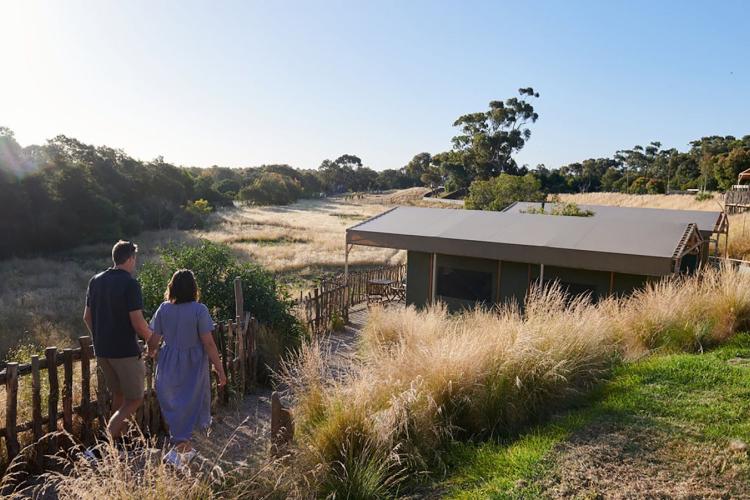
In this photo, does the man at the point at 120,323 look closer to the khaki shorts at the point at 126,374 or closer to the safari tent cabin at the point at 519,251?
the khaki shorts at the point at 126,374

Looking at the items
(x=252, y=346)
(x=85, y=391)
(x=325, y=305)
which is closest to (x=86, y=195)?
(x=325, y=305)

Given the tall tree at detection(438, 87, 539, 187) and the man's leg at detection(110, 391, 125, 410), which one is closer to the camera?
the man's leg at detection(110, 391, 125, 410)

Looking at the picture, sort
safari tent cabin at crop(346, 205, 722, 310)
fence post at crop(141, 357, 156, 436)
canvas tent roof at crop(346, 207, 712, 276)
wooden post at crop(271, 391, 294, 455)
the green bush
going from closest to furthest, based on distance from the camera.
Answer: wooden post at crop(271, 391, 294, 455)
fence post at crop(141, 357, 156, 436)
the green bush
canvas tent roof at crop(346, 207, 712, 276)
safari tent cabin at crop(346, 205, 722, 310)

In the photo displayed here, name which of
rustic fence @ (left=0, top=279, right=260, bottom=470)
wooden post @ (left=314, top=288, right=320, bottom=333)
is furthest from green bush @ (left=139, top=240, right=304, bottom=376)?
rustic fence @ (left=0, top=279, right=260, bottom=470)

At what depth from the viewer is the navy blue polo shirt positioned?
4375mm

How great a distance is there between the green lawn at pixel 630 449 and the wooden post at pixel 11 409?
3444mm

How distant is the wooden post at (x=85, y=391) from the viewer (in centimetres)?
495

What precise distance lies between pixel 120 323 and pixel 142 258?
76.0ft

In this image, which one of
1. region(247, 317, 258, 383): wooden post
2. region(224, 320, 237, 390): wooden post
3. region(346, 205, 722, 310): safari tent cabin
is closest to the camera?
region(224, 320, 237, 390): wooden post

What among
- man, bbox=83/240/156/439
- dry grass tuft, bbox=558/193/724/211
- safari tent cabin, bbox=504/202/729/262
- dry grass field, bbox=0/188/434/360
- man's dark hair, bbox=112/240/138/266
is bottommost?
dry grass field, bbox=0/188/434/360

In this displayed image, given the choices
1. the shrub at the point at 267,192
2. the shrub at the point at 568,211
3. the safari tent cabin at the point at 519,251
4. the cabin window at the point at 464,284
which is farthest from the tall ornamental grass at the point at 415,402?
the shrub at the point at 267,192

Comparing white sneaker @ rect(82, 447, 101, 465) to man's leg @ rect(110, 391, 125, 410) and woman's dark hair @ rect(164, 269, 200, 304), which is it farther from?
woman's dark hair @ rect(164, 269, 200, 304)

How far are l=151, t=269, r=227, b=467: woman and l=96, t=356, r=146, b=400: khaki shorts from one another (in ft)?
0.98

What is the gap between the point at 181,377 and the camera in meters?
4.39
